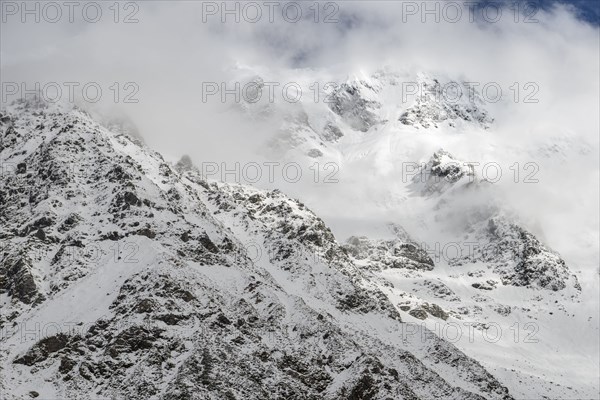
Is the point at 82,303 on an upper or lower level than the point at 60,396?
upper

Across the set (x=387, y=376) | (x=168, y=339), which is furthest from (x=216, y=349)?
(x=387, y=376)

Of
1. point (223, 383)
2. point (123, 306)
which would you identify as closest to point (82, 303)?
point (123, 306)

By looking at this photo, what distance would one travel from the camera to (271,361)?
195750 millimetres

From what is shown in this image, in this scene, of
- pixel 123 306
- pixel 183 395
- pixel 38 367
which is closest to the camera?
pixel 183 395

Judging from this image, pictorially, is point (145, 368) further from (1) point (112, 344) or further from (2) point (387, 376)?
(2) point (387, 376)

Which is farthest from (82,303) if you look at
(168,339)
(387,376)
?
(387,376)

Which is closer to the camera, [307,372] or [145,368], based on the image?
[145,368]

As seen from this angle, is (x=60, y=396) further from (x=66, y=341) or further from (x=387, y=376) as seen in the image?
(x=387, y=376)

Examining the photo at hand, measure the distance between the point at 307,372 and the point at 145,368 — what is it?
3531 centimetres

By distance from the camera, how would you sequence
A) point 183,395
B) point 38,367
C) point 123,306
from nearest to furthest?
1. point 183,395
2. point 38,367
3. point 123,306

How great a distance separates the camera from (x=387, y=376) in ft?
648

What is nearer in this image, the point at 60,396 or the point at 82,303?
the point at 60,396

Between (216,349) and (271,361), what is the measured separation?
1505 centimetres

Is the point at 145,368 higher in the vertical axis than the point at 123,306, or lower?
lower
